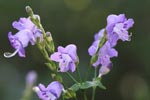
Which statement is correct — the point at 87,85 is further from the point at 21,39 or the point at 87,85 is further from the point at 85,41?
the point at 85,41

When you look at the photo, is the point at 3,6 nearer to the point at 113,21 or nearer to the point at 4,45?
the point at 4,45

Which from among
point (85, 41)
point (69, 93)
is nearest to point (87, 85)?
point (69, 93)

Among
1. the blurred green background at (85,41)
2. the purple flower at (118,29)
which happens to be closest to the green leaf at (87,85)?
the purple flower at (118,29)

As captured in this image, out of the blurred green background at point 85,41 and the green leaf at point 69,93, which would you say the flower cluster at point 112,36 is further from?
the blurred green background at point 85,41

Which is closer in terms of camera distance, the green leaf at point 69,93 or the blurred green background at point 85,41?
the green leaf at point 69,93

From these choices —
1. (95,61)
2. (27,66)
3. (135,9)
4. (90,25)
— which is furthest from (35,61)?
(95,61)

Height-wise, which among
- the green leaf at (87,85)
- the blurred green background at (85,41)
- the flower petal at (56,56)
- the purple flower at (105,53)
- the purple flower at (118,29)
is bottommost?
the green leaf at (87,85)

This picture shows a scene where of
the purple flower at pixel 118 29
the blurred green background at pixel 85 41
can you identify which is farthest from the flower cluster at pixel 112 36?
the blurred green background at pixel 85 41

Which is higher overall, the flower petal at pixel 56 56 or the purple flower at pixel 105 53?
the purple flower at pixel 105 53
